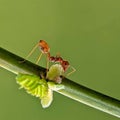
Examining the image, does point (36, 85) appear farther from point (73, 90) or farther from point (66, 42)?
point (66, 42)

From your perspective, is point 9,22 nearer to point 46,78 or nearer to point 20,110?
point 20,110

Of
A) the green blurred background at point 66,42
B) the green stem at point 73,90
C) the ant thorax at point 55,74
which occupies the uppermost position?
the green blurred background at point 66,42

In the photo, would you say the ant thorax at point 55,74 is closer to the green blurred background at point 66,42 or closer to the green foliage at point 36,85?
the green foliage at point 36,85

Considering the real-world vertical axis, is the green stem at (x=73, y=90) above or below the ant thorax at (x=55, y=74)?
below

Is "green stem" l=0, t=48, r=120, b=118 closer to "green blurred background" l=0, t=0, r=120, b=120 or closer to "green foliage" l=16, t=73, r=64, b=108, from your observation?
"green foliage" l=16, t=73, r=64, b=108

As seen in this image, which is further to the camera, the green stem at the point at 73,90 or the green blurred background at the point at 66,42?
the green blurred background at the point at 66,42

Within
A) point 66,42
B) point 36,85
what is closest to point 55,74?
point 36,85

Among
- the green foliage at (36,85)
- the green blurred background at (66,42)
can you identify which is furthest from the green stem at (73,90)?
the green blurred background at (66,42)
